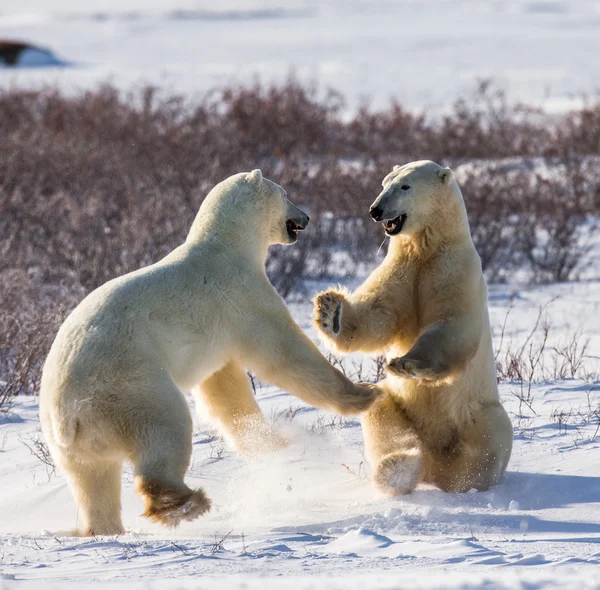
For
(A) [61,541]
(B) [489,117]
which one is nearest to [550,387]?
(A) [61,541]

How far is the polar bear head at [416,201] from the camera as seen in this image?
3.73m

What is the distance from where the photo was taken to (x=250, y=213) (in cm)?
385

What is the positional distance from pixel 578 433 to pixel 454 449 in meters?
0.56

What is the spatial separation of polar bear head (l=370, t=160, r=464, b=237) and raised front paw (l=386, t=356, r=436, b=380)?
52cm

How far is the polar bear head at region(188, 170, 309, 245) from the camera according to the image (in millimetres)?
3789

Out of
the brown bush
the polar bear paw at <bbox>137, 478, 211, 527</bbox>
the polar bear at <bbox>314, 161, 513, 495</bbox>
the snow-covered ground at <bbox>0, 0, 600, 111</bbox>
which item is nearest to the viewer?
the polar bear paw at <bbox>137, 478, 211, 527</bbox>

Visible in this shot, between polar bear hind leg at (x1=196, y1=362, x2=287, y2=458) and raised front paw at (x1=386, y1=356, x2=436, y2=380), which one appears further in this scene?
polar bear hind leg at (x1=196, y1=362, x2=287, y2=458)

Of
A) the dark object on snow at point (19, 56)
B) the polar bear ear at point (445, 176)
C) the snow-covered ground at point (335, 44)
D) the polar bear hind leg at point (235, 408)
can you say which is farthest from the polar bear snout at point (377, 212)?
the dark object on snow at point (19, 56)

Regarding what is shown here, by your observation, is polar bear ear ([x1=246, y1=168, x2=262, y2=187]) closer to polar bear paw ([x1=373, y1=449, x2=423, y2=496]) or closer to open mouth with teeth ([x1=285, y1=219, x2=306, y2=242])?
open mouth with teeth ([x1=285, y1=219, x2=306, y2=242])

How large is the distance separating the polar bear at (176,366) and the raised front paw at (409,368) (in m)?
0.20

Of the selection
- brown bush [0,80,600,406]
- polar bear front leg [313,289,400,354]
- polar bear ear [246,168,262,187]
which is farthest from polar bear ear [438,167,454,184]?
brown bush [0,80,600,406]

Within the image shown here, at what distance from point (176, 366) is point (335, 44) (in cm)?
3277

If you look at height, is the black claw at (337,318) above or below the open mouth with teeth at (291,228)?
below

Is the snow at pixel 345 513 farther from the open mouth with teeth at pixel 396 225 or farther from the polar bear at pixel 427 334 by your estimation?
the open mouth with teeth at pixel 396 225
